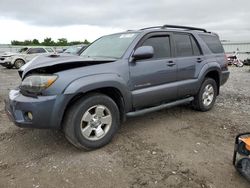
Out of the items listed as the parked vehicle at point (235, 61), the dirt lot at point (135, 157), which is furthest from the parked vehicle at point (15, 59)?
the parked vehicle at point (235, 61)

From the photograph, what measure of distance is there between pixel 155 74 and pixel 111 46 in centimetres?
96

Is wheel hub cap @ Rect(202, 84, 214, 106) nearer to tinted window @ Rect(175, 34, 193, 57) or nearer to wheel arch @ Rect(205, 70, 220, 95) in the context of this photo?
wheel arch @ Rect(205, 70, 220, 95)

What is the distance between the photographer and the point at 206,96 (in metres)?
5.38

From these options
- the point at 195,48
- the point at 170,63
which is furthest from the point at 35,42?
the point at 170,63

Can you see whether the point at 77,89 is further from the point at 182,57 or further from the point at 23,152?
the point at 182,57

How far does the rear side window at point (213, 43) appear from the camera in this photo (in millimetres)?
5391

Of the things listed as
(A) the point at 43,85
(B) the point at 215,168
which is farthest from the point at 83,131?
(B) the point at 215,168

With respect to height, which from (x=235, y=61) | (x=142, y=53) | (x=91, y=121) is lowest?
(x=235, y=61)

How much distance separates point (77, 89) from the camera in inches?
123

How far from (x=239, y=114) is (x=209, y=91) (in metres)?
0.78

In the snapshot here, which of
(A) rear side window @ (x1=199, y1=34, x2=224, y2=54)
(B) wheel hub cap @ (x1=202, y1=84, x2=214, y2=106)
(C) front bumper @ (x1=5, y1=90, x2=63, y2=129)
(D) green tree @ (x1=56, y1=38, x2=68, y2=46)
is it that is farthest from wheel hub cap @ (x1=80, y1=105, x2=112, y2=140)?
(D) green tree @ (x1=56, y1=38, x2=68, y2=46)

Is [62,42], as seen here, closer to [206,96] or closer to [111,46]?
[206,96]

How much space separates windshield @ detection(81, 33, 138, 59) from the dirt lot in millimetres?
1337

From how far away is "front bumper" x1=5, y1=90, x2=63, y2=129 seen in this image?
3.02m
